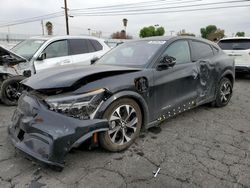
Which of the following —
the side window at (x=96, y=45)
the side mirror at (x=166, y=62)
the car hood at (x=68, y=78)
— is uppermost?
the side window at (x=96, y=45)

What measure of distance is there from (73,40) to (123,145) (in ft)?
15.0

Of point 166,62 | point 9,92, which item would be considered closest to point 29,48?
point 9,92

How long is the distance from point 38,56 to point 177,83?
12.3 ft

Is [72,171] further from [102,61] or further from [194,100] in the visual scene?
[194,100]

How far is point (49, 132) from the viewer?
8.51 feet

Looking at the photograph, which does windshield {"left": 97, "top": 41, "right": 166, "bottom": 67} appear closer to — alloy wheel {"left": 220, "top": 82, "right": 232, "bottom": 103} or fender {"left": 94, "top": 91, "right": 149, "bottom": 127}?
fender {"left": 94, "top": 91, "right": 149, "bottom": 127}

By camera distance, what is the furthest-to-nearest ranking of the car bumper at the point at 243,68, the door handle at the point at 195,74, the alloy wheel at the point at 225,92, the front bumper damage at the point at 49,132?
the car bumper at the point at 243,68 → the alloy wheel at the point at 225,92 → the door handle at the point at 195,74 → the front bumper damage at the point at 49,132


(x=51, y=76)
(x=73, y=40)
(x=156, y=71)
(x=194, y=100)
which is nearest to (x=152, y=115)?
(x=156, y=71)

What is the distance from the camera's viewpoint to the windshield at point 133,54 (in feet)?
Answer: 12.4

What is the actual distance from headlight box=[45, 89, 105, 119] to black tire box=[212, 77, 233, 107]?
3268 mm

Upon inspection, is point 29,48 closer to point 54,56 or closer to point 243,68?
point 54,56

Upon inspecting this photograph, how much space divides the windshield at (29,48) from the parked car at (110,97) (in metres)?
2.75

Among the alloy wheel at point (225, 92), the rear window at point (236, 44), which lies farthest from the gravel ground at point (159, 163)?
the rear window at point (236, 44)

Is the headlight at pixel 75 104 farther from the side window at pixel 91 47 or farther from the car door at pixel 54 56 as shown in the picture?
the side window at pixel 91 47
